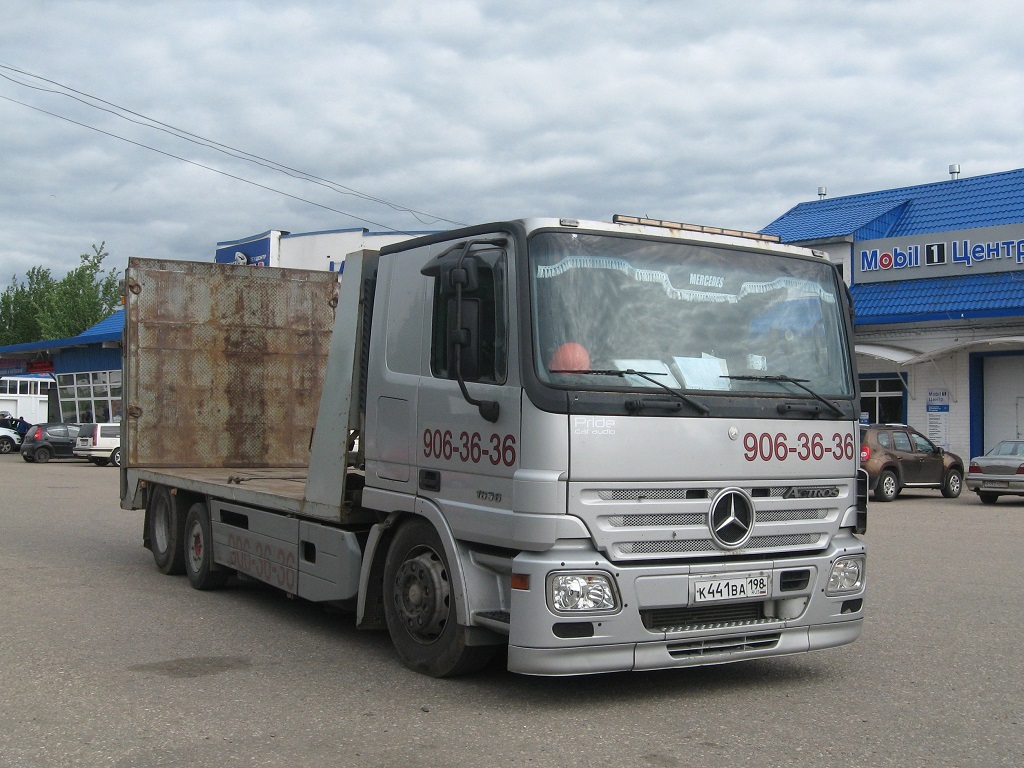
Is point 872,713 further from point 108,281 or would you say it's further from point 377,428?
point 108,281

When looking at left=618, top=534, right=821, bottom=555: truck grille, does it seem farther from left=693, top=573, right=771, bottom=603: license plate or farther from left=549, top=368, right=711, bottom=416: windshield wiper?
left=549, top=368, right=711, bottom=416: windshield wiper

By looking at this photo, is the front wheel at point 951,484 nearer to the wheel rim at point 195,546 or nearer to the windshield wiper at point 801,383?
the wheel rim at point 195,546

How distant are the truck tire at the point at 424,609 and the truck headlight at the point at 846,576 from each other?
1.99 metres

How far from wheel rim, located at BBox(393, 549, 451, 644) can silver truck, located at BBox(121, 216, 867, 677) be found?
1 centimetres

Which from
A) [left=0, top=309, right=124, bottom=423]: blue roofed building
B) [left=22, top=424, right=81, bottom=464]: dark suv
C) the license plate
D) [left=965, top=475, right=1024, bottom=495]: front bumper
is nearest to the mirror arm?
the license plate

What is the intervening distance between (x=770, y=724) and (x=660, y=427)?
62.7 inches

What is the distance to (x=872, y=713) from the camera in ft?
19.4

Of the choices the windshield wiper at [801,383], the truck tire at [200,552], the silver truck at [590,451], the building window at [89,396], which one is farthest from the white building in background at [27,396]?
the windshield wiper at [801,383]

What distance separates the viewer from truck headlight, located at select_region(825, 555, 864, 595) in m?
6.54

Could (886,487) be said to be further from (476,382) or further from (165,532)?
(476,382)

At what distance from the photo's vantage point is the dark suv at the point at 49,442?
128ft

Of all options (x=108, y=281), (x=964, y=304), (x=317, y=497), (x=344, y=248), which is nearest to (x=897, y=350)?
(x=964, y=304)

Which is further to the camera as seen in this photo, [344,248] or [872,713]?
[344,248]

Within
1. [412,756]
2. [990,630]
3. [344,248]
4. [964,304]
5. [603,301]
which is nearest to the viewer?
[412,756]
